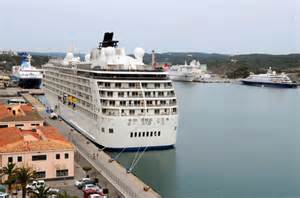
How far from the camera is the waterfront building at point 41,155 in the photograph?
77.5ft

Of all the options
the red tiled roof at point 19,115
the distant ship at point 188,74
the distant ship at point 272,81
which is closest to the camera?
the red tiled roof at point 19,115

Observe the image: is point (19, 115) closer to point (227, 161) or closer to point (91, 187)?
point (91, 187)

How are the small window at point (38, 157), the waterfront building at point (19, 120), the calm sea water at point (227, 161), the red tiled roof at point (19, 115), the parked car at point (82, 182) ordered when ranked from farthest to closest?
1. the red tiled roof at point (19, 115)
2. the waterfront building at point (19, 120)
3. the calm sea water at point (227, 161)
4. the small window at point (38, 157)
5. the parked car at point (82, 182)

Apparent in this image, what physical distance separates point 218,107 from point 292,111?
1128 centimetres

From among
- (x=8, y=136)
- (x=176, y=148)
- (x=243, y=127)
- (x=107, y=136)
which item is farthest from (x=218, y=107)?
(x=8, y=136)

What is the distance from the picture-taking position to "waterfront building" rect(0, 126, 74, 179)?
23.6 meters

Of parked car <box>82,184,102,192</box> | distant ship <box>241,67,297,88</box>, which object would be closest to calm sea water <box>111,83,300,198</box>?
parked car <box>82,184,102,192</box>

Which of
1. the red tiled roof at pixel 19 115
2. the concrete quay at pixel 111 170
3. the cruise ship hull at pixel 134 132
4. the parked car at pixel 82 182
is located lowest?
the concrete quay at pixel 111 170

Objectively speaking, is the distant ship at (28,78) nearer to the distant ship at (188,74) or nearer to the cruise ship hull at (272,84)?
the distant ship at (188,74)

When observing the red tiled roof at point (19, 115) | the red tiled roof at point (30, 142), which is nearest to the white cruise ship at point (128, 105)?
the red tiled roof at point (19, 115)

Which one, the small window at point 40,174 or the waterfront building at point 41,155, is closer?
the waterfront building at point 41,155

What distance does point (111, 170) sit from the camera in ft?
86.8

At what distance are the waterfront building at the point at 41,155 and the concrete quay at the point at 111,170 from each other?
227 centimetres

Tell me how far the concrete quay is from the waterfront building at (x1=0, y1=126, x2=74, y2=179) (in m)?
2.27
